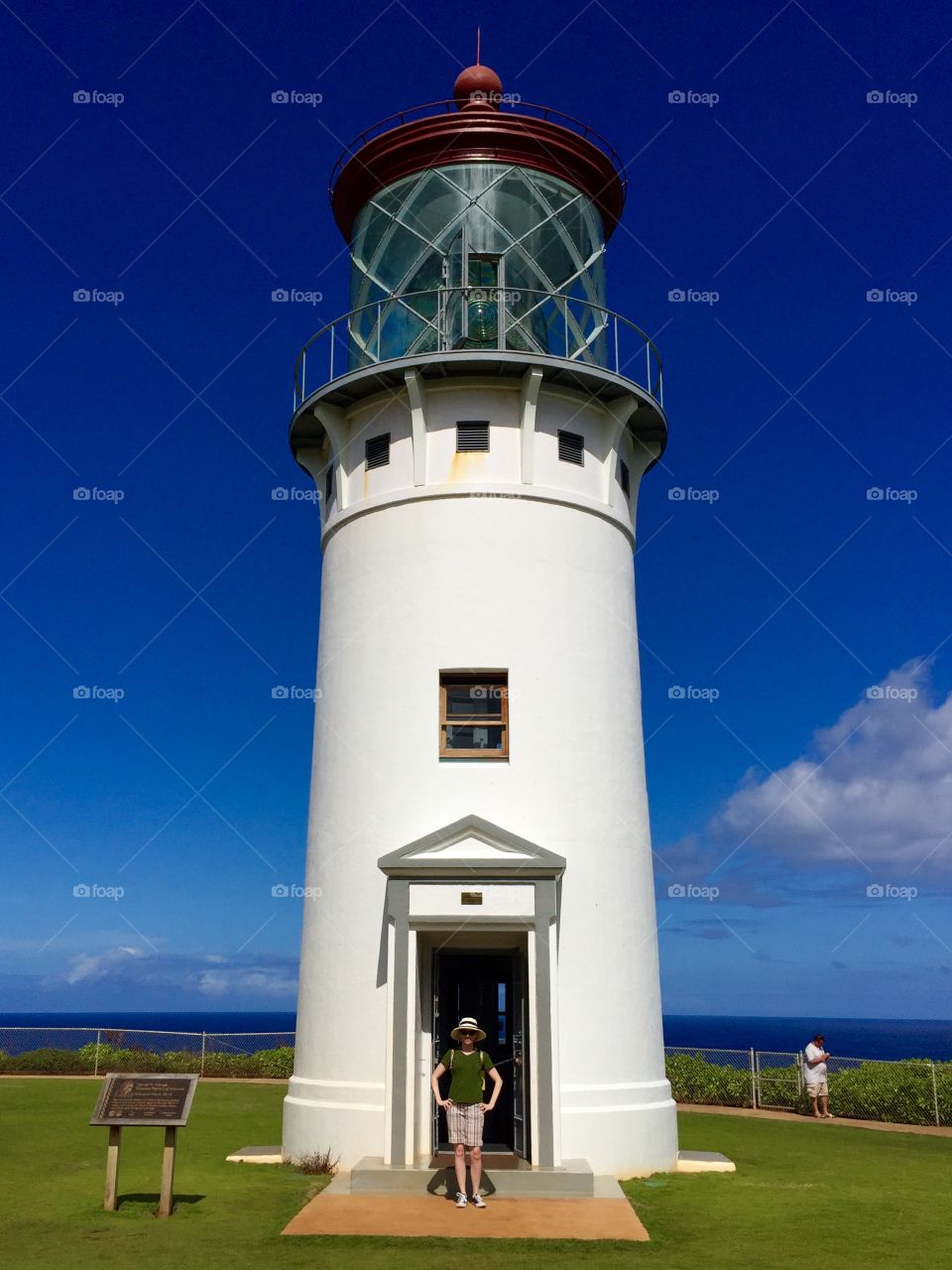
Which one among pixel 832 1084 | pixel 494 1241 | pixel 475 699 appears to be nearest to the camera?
pixel 494 1241

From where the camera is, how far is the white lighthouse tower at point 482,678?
42.9 feet

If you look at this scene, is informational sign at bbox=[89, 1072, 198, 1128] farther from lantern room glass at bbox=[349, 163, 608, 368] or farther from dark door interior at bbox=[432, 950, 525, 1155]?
lantern room glass at bbox=[349, 163, 608, 368]

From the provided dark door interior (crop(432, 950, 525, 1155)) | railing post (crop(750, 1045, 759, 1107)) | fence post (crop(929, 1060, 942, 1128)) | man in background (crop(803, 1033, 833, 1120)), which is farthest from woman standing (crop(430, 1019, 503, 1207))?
A: railing post (crop(750, 1045, 759, 1107))

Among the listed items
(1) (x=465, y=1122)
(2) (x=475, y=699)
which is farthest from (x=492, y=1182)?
(2) (x=475, y=699)

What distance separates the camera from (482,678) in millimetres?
14570

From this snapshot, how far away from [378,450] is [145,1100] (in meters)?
8.80

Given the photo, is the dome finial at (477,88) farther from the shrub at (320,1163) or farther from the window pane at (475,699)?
the shrub at (320,1163)

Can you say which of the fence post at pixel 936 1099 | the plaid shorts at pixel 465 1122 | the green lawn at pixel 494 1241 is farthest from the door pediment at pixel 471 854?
the fence post at pixel 936 1099

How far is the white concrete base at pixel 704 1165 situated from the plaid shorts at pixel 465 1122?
4.01 meters

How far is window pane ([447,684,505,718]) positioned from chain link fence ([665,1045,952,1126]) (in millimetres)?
9704

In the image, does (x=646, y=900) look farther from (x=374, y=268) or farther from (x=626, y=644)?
(x=374, y=268)

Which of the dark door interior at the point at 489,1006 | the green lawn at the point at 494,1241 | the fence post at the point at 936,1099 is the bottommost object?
the green lawn at the point at 494,1241

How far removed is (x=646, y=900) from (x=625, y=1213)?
4.45 m

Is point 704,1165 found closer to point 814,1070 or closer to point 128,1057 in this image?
point 814,1070
